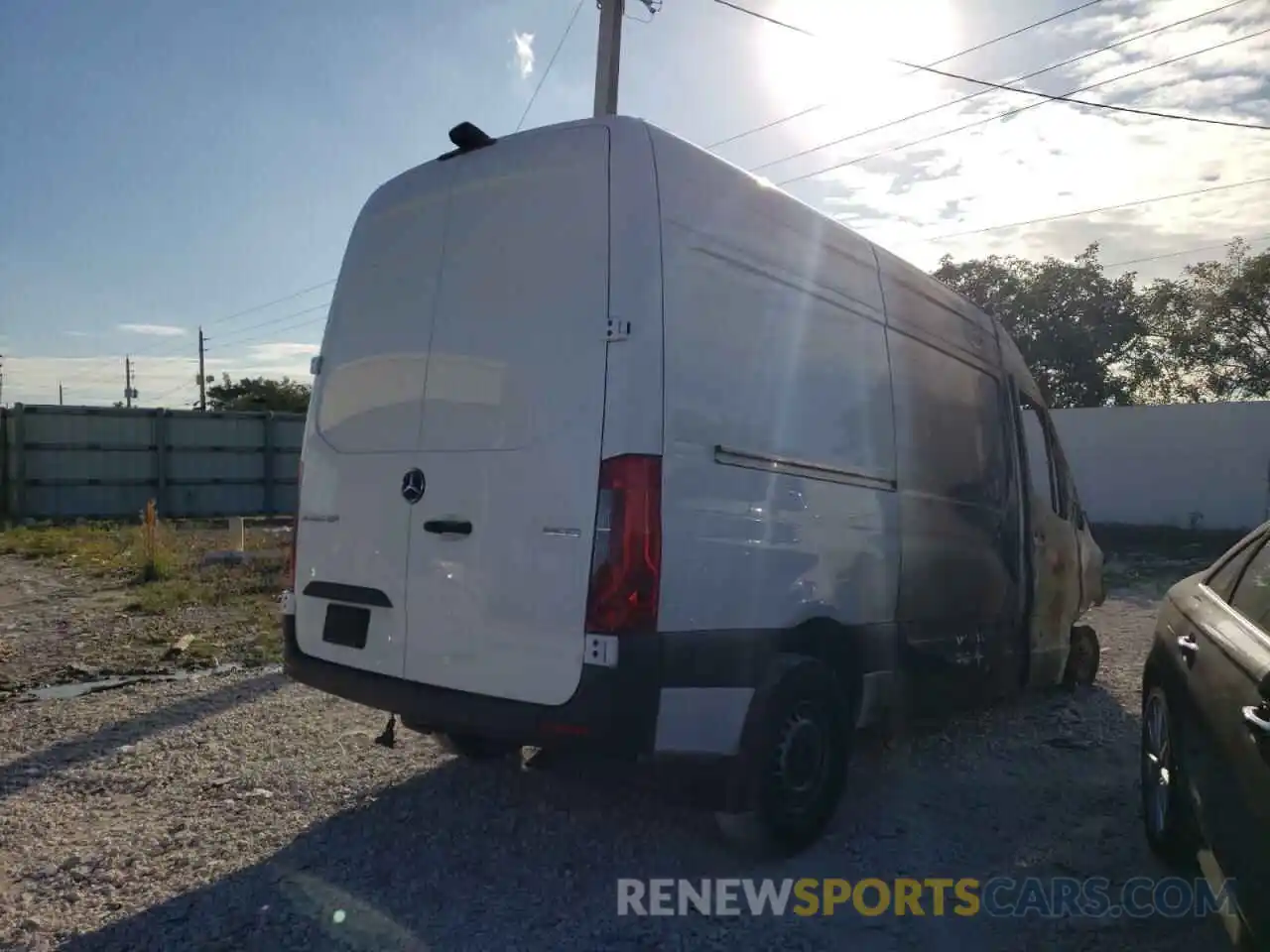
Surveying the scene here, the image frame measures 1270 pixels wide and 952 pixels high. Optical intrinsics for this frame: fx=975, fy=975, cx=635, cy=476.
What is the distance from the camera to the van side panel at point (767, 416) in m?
3.61

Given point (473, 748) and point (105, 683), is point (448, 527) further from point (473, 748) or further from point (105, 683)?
point (105, 683)

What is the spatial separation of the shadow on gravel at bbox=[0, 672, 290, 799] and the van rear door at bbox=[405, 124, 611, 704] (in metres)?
2.47

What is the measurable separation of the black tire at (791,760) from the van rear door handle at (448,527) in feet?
4.26

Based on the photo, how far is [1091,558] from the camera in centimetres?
769

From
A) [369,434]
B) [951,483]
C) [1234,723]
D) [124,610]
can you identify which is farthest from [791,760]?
[124,610]

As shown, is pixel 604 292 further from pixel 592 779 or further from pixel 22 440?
pixel 22 440

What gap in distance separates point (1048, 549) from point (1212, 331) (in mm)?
26544

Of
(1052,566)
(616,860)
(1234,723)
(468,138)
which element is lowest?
(616,860)

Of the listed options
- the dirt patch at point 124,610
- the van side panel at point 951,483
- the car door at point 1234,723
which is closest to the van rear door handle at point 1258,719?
the car door at point 1234,723

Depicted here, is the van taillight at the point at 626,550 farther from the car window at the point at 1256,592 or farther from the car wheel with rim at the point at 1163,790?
the car wheel with rim at the point at 1163,790

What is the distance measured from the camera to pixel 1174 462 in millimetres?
21078

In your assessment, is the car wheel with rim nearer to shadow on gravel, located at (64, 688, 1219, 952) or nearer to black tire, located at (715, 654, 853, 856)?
shadow on gravel, located at (64, 688, 1219, 952)

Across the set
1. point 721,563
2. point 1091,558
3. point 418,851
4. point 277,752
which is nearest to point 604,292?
point 721,563

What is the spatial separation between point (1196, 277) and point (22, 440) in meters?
31.2
